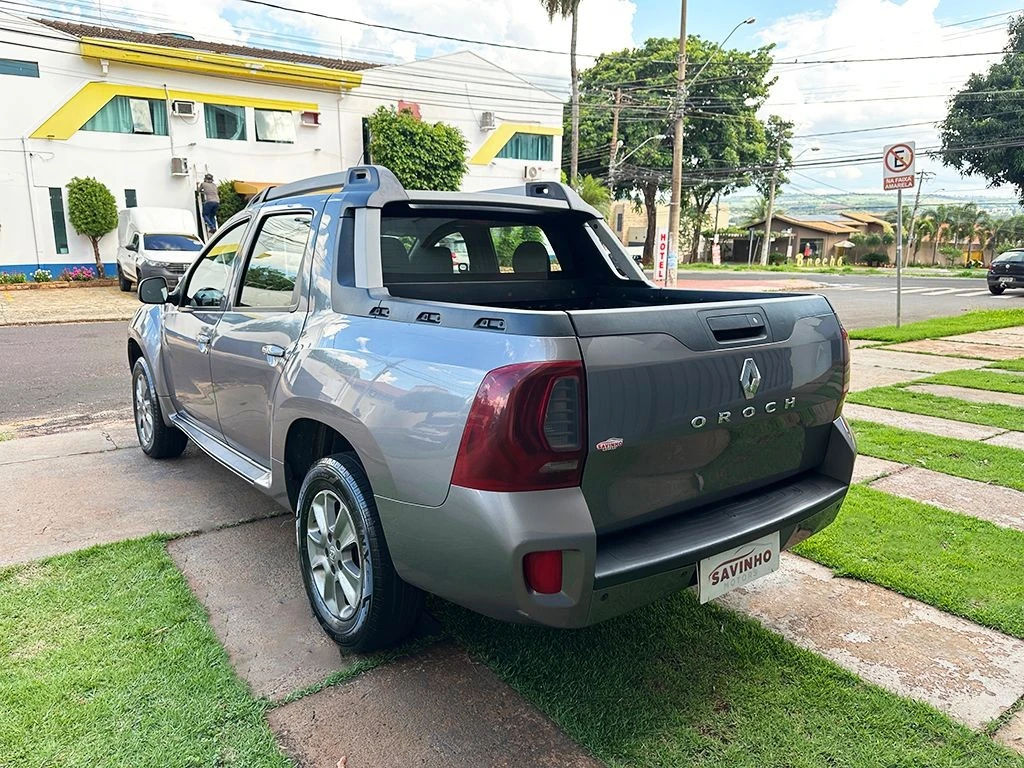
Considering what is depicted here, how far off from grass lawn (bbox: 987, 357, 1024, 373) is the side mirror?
9.19 meters

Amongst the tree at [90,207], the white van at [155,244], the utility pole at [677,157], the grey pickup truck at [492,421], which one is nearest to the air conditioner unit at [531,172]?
the utility pole at [677,157]

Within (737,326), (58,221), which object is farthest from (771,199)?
(737,326)

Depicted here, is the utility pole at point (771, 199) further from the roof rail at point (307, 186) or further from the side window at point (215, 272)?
the roof rail at point (307, 186)

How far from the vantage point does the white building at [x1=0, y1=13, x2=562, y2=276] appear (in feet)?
70.0

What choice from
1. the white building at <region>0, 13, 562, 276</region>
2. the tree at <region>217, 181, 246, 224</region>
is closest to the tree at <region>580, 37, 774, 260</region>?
the white building at <region>0, 13, 562, 276</region>

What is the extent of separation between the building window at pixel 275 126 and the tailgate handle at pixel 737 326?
2587 cm

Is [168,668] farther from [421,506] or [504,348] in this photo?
[504,348]

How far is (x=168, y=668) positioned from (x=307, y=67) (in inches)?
1055

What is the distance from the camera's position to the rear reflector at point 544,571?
210 centimetres

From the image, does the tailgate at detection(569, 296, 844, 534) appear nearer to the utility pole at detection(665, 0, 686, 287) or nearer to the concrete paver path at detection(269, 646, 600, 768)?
the concrete paver path at detection(269, 646, 600, 768)

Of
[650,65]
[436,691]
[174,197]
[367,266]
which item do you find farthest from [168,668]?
[650,65]

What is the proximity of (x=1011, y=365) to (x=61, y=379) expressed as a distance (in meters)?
11.3

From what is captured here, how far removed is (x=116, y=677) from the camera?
2.60 meters

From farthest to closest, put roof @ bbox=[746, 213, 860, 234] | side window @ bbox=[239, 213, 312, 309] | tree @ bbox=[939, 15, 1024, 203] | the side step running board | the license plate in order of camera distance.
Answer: roof @ bbox=[746, 213, 860, 234]
tree @ bbox=[939, 15, 1024, 203]
the side step running board
side window @ bbox=[239, 213, 312, 309]
the license plate
